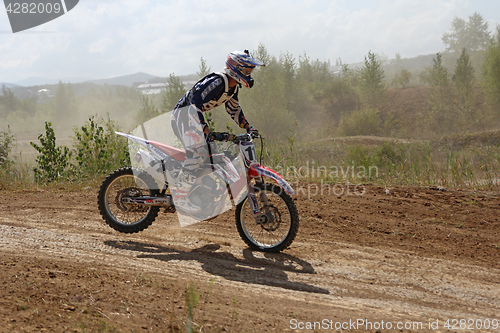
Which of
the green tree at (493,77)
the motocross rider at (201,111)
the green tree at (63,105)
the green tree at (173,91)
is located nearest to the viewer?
the motocross rider at (201,111)

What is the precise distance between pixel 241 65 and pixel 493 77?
52082 mm

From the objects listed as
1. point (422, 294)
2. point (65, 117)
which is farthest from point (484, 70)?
point (65, 117)

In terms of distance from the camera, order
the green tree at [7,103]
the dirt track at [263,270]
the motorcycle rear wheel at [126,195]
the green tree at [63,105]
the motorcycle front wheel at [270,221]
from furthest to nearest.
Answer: the green tree at [7,103] < the green tree at [63,105] < the motorcycle rear wheel at [126,195] < the motorcycle front wheel at [270,221] < the dirt track at [263,270]

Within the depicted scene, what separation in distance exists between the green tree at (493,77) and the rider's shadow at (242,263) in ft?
171

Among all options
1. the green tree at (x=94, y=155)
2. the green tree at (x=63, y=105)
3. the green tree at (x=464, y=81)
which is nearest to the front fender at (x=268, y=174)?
the green tree at (x=94, y=155)

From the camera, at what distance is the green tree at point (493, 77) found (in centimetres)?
4453

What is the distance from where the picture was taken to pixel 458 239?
5438 millimetres

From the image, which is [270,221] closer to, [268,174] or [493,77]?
[268,174]

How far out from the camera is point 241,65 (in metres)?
4.74

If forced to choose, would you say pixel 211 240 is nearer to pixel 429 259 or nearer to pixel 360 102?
pixel 429 259

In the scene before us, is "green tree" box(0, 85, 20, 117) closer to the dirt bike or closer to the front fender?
the dirt bike

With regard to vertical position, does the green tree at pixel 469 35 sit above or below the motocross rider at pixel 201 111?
above

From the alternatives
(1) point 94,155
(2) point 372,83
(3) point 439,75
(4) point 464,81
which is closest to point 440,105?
(4) point 464,81

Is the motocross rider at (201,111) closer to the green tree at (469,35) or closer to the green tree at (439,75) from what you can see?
the green tree at (439,75)
